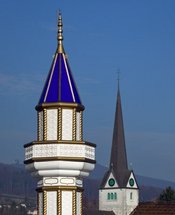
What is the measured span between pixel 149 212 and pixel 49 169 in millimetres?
30878

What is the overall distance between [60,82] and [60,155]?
809 millimetres

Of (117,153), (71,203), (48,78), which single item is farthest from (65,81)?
(117,153)

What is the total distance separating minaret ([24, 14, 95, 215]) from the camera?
7.97 m

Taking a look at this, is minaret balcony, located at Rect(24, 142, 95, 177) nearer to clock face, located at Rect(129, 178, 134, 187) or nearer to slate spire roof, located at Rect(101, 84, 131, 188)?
slate spire roof, located at Rect(101, 84, 131, 188)

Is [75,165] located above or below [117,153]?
below

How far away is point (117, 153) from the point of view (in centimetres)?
6456

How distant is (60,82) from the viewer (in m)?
8.30

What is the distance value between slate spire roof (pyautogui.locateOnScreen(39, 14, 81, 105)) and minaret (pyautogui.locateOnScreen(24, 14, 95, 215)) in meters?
0.01

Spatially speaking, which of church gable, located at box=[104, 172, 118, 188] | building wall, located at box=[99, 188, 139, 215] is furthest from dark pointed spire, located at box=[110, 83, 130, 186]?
building wall, located at box=[99, 188, 139, 215]

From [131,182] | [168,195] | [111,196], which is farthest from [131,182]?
[168,195]

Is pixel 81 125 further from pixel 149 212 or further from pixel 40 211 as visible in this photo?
pixel 149 212

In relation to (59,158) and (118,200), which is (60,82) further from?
(118,200)

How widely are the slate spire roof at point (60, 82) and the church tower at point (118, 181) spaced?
56296mm

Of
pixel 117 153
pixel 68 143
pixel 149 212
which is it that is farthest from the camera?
pixel 117 153
